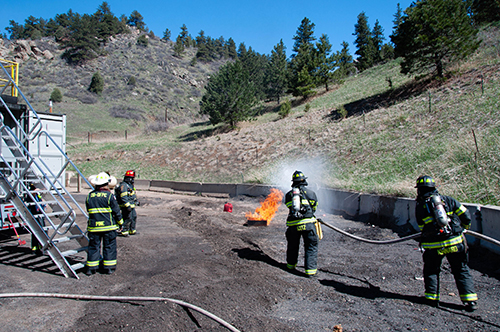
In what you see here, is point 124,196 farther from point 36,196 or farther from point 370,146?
point 370,146

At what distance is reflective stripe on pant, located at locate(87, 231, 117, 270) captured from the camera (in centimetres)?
538

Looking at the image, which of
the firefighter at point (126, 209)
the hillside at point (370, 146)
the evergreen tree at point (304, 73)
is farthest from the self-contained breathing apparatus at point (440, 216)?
the evergreen tree at point (304, 73)

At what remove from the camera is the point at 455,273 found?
14.1 feet

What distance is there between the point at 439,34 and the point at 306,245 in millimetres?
22224

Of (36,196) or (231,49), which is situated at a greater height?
(231,49)

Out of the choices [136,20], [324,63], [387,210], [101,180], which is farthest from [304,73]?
[136,20]

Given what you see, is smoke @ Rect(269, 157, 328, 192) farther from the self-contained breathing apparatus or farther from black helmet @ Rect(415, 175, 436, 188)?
the self-contained breathing apparatus

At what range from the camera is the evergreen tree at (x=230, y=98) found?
133ft

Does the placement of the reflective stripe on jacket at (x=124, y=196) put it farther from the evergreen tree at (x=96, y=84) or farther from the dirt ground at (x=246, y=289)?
A: the evergreen tree at (x=96, y=84)

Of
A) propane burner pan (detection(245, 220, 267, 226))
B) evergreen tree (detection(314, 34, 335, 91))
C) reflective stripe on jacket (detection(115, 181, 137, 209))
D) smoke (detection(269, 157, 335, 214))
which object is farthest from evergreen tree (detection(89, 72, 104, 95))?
propane burner pan (detection(245, 220, 267, 226))

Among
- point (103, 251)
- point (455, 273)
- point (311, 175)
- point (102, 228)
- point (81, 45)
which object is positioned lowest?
point (103, 251)

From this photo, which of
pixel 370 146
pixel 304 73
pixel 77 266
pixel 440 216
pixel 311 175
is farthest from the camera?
pixel 304 73

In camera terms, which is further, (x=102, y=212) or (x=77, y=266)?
(x=102, y=212)

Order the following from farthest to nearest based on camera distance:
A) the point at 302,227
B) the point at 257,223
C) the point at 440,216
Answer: the point at 257,223, the point at 302,227, the point at 440,216
